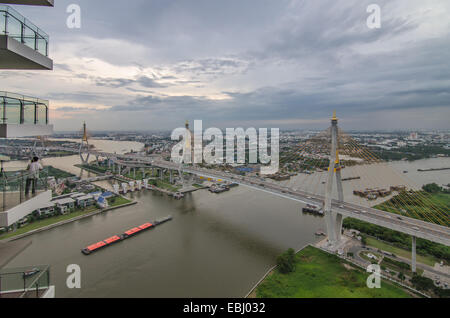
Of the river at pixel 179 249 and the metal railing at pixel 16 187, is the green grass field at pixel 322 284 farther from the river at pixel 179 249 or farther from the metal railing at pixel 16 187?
the metal railing at pixel 16 187

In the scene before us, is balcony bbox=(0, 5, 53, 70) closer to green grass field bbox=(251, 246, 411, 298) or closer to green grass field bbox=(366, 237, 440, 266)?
green grass field bbox=(251, 246, 411, 298)

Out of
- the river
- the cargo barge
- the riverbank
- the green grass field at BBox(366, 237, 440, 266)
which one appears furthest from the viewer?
the riverbank

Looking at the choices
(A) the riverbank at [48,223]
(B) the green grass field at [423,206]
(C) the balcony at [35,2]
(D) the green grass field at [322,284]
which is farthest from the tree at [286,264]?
(A) the riverbank at [48,223]

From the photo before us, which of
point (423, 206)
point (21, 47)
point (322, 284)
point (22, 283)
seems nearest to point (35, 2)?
point (21, 47)

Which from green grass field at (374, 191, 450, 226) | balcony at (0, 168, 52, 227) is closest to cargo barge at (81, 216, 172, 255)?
balcony at (0, 168, 52, 227)

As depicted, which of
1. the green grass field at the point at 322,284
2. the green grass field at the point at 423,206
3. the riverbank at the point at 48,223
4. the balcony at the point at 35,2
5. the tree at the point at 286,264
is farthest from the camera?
the green grass field at the point at 423,206

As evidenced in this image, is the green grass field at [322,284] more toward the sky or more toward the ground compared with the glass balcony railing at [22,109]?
more toward the ground

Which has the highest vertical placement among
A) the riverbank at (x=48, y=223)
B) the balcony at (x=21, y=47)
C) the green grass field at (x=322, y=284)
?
the balcony at (x=21, y=47)
